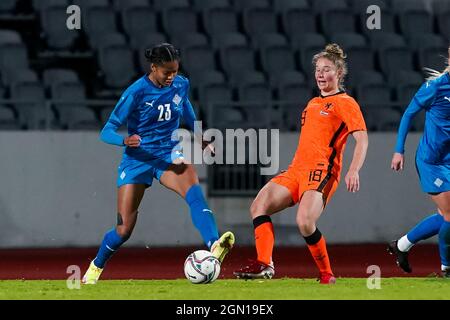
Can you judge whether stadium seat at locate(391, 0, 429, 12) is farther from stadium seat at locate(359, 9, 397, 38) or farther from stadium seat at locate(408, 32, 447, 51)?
stadium seat at locate(408, 32, 447, 51)

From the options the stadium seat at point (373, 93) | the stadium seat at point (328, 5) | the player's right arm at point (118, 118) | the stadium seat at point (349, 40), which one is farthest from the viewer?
the stadium seat at point (328, 5)

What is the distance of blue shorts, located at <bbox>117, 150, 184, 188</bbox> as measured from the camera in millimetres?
11000

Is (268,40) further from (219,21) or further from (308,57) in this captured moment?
(219,21)

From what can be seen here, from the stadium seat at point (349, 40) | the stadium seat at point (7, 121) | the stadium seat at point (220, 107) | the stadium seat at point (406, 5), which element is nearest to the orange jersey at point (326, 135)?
the stadium seat at point (220, 107)

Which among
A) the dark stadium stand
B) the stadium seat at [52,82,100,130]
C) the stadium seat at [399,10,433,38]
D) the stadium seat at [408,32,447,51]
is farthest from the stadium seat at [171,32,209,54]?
the stadium seat at [399,10,433,38]

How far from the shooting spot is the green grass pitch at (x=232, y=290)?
9805mm

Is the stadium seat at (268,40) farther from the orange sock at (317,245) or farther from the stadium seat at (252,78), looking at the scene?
the orange sock at (317,245)

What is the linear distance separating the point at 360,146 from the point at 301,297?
4.62 feet

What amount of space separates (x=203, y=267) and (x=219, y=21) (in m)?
9.76

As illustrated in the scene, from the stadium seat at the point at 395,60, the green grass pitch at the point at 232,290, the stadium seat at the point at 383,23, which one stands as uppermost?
the stadium seat at the point at 383,23

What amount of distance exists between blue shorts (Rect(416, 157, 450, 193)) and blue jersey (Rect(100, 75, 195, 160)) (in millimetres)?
2259

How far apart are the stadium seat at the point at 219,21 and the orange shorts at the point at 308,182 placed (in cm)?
932

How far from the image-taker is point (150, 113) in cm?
1103

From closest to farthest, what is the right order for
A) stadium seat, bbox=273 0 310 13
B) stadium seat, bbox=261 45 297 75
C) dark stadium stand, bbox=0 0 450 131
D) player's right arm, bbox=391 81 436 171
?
player's right arm, bbox=391 81 436 171, dark stadium stand, bbox=0 0 450 131, stadium seat, bbox=261 45 297 75, stadium seat, bbox=273 0 310 13
